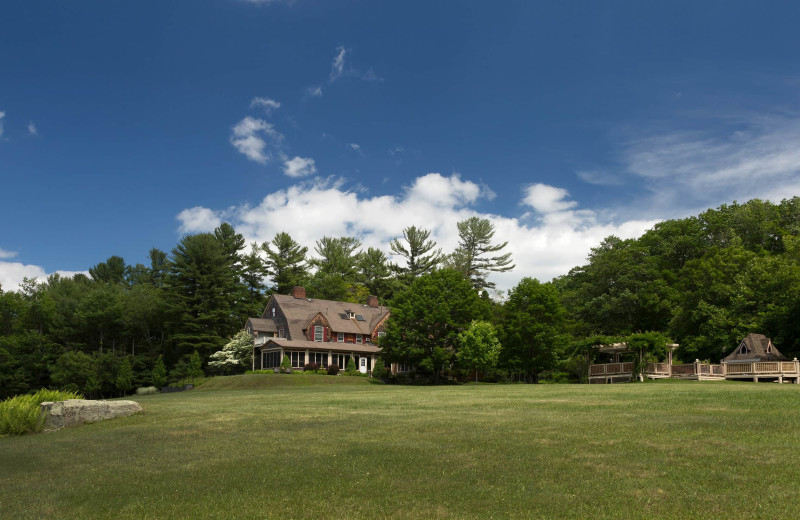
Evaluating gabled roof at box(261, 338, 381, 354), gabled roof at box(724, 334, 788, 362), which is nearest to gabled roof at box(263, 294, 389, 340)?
gabled roof at box(261, 338, 381, 354)

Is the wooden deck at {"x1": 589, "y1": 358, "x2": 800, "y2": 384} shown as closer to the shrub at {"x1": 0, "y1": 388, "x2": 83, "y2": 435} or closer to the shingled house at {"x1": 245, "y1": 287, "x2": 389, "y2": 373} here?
the shingled house at {"x1": 245, "y1": 287, "x2": 389, "y2": 373}

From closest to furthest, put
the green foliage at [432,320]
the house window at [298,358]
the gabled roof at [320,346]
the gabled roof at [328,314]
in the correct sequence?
1. the green foliage at [432,320]
2. the gabled roof at [320,346]
3. the house window at [298,358]
4. the gabled roof at [328,314]

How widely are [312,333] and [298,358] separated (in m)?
4.69

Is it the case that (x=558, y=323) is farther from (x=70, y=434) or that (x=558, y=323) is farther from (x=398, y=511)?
(x=398, y=511)

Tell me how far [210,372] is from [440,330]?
28338mm

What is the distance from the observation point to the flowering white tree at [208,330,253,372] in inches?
2427

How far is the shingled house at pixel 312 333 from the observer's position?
59.9 meters

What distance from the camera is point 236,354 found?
204ft

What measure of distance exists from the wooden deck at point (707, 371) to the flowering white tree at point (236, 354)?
35.2 m

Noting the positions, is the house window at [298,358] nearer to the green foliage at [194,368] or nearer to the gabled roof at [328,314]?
the gabled roof at [328,314]

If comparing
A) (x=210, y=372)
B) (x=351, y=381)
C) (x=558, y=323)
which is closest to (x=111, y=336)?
(x=210, y=372)

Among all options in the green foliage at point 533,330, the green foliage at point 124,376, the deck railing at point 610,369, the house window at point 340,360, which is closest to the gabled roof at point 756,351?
the deck railing at point 610,369

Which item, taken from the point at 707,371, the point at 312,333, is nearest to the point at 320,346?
the point at 312,333

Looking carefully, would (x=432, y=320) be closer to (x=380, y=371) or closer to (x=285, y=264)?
(x=380, y=371)
